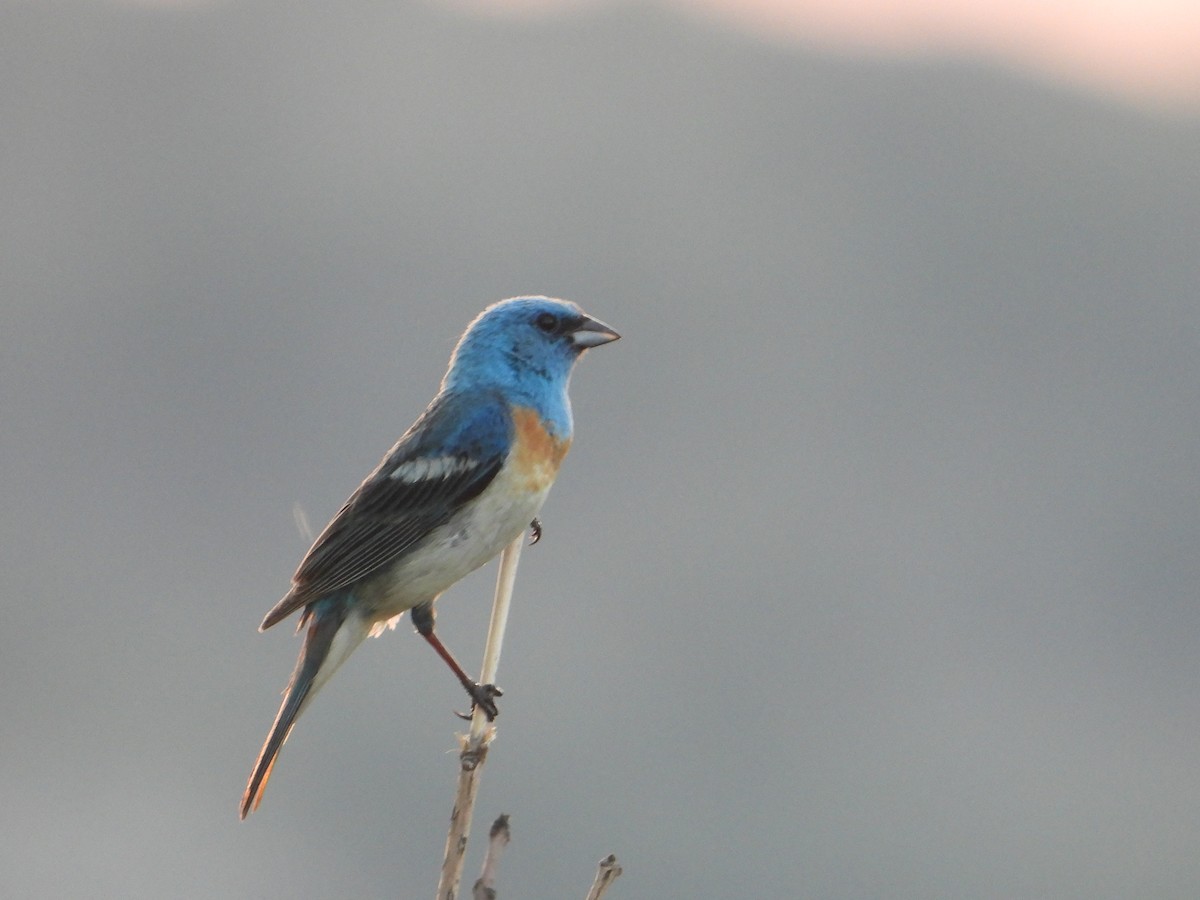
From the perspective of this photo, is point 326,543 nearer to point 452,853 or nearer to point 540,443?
point 540,443

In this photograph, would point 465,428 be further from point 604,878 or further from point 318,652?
point 604,878

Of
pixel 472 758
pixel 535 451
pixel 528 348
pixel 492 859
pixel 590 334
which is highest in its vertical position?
pixel 590 334

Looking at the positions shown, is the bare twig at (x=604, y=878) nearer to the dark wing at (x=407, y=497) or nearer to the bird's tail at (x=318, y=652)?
the bird's tail at (x=318, y=652)

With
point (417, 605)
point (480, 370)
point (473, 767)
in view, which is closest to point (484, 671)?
point (473, 767)

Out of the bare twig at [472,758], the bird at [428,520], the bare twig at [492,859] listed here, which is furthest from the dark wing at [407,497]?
the bare twig at [492,859]

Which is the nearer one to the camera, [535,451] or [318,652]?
[318,652]

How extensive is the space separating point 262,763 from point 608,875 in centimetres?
141

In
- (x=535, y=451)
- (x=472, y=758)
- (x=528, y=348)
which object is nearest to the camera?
(x=472, y=758)

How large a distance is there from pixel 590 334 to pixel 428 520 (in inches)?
37.4

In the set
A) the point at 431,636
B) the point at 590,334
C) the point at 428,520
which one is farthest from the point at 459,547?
the point at 590,334

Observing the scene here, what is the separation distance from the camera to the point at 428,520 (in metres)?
4.50

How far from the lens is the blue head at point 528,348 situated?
16.0ft

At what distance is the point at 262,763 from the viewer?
146 inches

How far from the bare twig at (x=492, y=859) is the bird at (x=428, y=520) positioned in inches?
65.6
